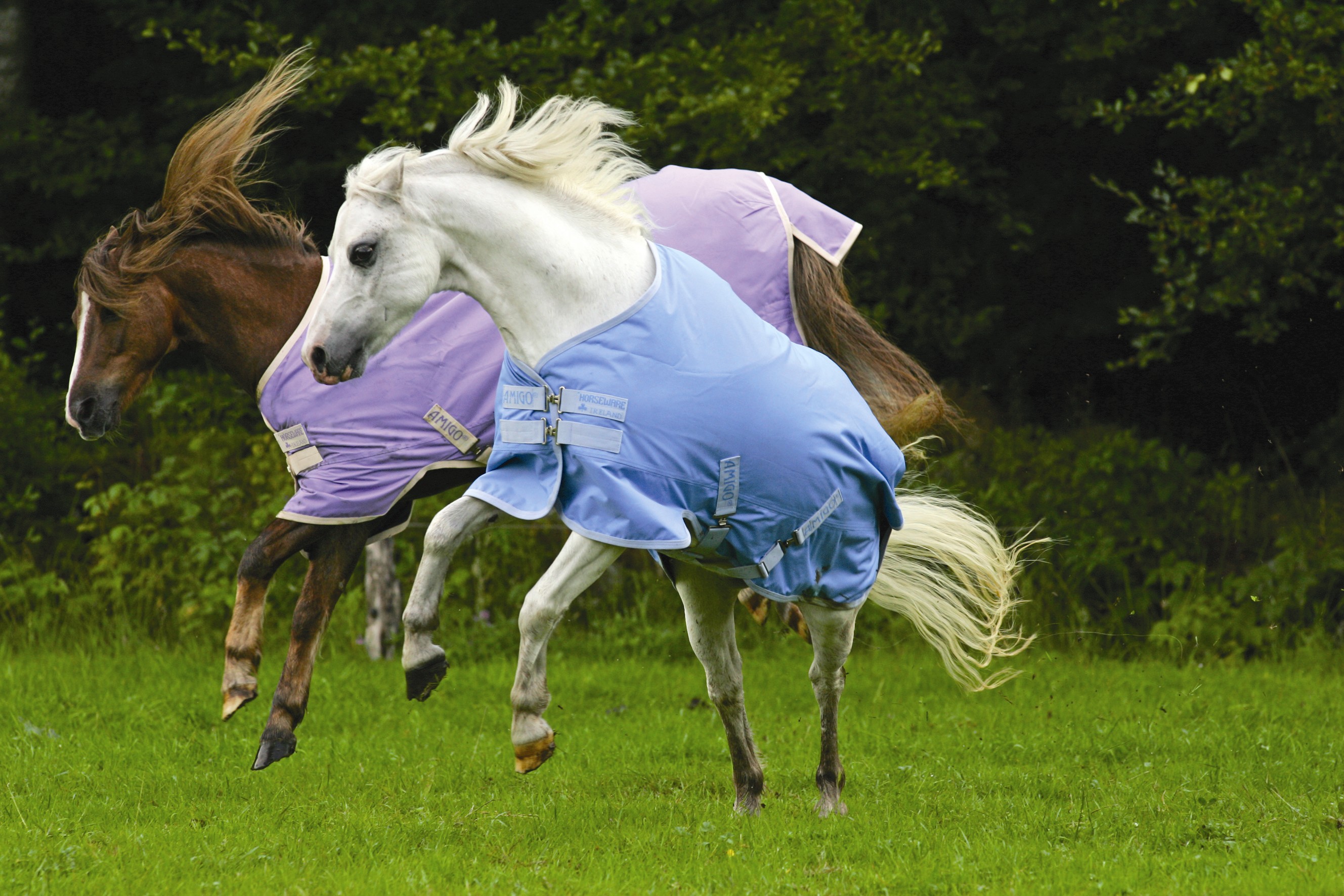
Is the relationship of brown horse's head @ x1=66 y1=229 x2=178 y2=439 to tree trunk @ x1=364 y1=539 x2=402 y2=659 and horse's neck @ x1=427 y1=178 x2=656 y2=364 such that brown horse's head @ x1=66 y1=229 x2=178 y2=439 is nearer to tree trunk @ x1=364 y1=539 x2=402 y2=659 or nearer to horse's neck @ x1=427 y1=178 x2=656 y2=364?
horse's neck @ x1=427 y1=178 x2=656 y2=364

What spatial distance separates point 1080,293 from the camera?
11.3 metres

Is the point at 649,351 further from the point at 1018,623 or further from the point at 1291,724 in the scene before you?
the point at 1018,623

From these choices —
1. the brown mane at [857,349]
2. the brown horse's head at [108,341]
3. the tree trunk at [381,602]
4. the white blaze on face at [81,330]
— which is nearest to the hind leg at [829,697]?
the brown mane at [857,349]

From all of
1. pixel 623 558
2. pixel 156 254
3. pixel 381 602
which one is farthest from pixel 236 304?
pixel 623 558

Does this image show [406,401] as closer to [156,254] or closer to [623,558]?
[156,254]

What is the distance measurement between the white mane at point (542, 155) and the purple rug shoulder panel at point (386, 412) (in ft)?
2.90

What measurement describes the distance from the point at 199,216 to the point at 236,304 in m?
0.35

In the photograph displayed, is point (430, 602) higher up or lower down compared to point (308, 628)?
higher up

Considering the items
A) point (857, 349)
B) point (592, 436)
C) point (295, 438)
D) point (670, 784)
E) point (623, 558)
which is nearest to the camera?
point (592, 436)

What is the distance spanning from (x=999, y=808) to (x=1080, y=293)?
6750 mm

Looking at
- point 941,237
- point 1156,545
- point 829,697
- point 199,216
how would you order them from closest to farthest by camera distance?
1. point 829,697
2. point 199,216
3. point 1156,545
4. point 941,237

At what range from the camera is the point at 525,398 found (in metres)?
4.20

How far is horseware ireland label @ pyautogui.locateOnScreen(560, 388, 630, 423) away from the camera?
4.10 m

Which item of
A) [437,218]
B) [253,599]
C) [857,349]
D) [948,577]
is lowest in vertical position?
[948,577]
